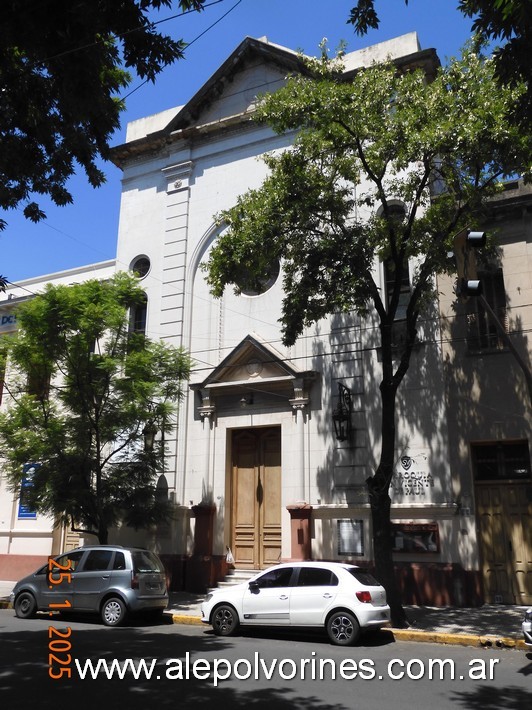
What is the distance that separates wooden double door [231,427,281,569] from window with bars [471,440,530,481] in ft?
17.8

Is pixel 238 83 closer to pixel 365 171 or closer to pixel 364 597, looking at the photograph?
pixel 365 171

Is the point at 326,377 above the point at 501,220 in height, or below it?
below

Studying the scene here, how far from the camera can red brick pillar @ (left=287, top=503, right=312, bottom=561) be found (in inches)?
635

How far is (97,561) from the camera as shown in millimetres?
13727

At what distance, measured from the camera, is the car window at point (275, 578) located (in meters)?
11.8

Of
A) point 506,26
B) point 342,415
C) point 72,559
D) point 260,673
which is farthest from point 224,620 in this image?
point 506,26

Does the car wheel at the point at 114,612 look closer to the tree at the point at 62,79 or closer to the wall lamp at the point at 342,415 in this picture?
the wall lamp at the point at 342,415

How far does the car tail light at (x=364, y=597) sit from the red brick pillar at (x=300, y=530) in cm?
524

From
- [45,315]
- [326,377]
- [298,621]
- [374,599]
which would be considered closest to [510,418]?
[326,377]

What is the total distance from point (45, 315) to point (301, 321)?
689 centimetres

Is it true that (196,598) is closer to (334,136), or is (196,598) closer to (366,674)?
(366,674)

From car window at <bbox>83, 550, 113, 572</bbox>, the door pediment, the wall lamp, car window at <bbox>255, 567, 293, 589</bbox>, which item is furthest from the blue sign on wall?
the wall lamp

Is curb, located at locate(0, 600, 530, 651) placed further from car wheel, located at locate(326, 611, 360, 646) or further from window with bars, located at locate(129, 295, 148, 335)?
window with bars, located at locate(129, 295, 148, 335)

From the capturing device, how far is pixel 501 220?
53.4ft
